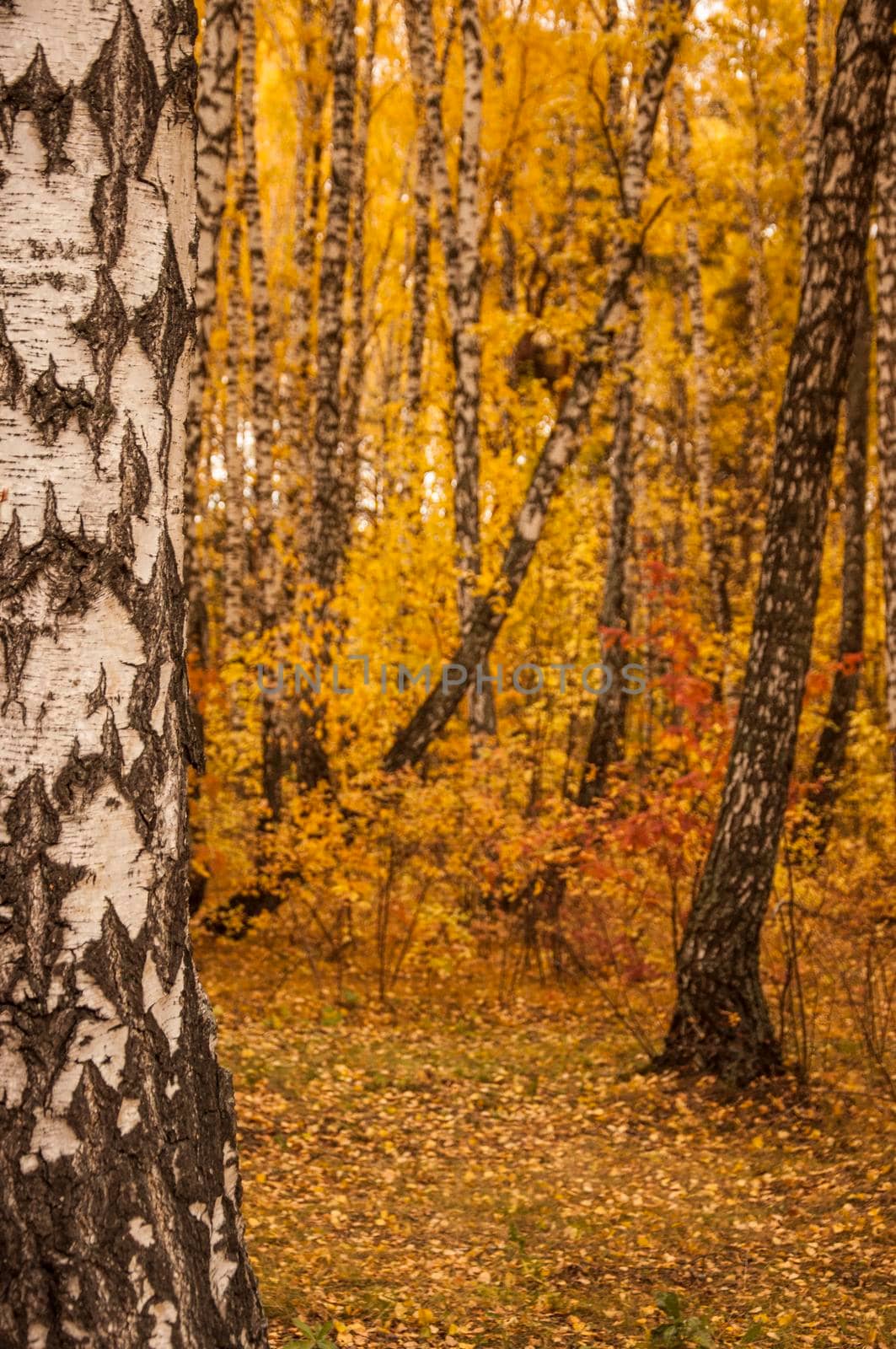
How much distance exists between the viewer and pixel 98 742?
1667mm

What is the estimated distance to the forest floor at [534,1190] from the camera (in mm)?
3424

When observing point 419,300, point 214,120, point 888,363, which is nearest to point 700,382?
point 419,300

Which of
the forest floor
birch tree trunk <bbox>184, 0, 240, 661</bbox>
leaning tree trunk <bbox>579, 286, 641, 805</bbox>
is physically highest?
birch tree trunk <bbox>184, 0, 240, 661</bbox>

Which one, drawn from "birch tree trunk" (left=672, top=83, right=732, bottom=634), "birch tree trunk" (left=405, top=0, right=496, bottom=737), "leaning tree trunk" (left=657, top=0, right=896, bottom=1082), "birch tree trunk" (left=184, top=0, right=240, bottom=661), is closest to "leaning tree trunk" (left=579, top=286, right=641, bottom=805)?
"birch tree trunk" (left=672, top=83, right=732, bottom=634)

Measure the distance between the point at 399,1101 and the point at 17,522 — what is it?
16.9 ft

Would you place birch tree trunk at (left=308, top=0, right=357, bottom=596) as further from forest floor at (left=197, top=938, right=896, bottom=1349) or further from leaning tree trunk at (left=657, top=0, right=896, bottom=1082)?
leaning tree trunk at (left=657, top=0, right=896, bottom=1082)

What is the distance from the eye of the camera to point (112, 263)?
172 cm

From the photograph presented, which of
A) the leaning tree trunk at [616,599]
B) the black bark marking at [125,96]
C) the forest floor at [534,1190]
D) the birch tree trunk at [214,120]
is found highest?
the birch tree trunk at [214,120]

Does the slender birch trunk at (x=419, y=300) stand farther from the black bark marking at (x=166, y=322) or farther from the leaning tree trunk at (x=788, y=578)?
the black bark marking at (x=166, y=322)

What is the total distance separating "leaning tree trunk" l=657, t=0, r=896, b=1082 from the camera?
5.48m

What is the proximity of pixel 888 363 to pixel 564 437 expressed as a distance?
9.96 feet

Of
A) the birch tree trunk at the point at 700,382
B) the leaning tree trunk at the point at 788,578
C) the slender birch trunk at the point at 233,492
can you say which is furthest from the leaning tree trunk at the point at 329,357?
the birch tree trunk at the point at 700,382

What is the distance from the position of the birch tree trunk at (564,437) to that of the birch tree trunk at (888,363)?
268 cm

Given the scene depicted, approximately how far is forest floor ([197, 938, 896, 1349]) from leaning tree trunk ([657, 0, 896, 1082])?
0.55 meters
